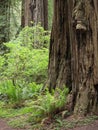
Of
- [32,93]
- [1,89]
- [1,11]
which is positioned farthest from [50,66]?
[1,11]

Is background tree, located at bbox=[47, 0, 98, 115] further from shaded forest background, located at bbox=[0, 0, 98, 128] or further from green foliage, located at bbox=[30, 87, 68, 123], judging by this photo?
green foliage, located at bbox=[30, 87, 68, 123]

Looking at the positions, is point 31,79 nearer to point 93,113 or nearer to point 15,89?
point 15,89

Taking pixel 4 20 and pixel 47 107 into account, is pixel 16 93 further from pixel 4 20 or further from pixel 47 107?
pixel 4 20

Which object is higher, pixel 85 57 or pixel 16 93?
pixel 85 57

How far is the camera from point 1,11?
912 inches

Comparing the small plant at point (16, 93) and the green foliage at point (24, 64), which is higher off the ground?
the green foliage at point (24, 64)

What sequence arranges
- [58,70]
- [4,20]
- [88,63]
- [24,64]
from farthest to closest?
1. [4,20]
2. [24,64]
3. [58,70]
4. [88,63]

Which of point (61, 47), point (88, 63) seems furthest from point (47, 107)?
point (61, 47)

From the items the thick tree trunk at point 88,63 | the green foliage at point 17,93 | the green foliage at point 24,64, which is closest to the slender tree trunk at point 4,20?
the green foliage at point 24,64

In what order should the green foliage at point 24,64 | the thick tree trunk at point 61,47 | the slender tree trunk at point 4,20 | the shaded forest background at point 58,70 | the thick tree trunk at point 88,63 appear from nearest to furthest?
the thick tree trunk at point 88,63
the shaded forest background at point 58,70
the thick tree trunk at point 61,47
the green foliage at point 24,64
the slender tree trunk at point 4,20

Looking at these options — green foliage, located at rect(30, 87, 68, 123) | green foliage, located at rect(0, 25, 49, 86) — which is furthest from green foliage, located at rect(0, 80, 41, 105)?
green foliage, located at rect(30, 87, 68, 123)

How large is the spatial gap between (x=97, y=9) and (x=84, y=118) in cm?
268

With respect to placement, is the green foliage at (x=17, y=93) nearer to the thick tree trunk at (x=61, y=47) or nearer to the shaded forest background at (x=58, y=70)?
the shaded forest background at (x=58, y=70)

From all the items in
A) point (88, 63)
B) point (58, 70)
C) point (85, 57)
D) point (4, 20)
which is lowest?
point (58, 70)
